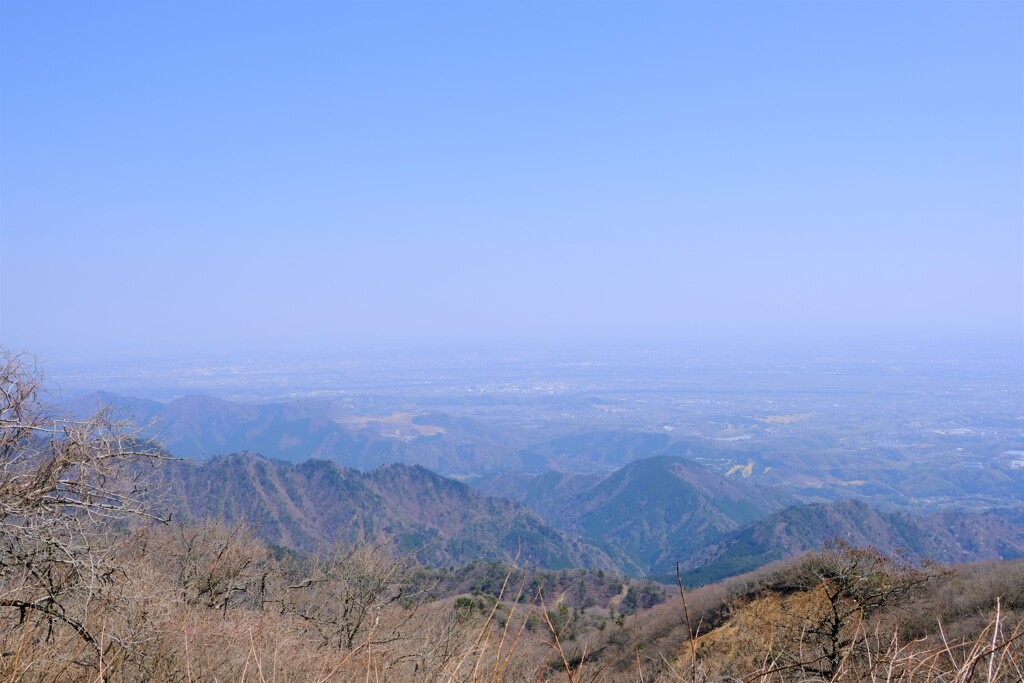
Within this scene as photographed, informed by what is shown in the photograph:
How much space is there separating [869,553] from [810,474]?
556ft

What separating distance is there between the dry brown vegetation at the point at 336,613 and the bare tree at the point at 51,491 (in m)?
0.03

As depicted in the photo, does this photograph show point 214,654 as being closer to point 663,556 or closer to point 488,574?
point 488,574

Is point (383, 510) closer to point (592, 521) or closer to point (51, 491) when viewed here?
point (592, 521)

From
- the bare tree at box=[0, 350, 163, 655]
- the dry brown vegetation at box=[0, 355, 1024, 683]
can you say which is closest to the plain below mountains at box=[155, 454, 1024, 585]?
the dry brown vegetation at box=[0, 355, 1024, 683]

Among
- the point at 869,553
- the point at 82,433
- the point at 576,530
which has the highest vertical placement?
the point at 82,433

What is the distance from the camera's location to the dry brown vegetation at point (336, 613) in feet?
10.7

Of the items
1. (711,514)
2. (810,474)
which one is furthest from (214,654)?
(810,474)

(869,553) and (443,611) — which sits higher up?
(869,553)

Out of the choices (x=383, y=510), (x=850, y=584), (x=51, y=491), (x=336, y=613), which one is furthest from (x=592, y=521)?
(x=51, y=491)

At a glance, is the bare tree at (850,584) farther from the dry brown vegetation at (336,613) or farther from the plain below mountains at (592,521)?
the plain below mountains at (592,521)

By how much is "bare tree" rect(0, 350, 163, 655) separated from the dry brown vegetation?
0.03 metres

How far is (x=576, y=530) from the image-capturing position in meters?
147

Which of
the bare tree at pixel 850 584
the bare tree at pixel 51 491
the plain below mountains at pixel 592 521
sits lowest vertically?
the plain below mountains at pixel 592 521

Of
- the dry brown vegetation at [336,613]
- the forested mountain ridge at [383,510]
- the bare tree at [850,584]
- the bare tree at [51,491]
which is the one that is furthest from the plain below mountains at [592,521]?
the bare tree at [51,491]
